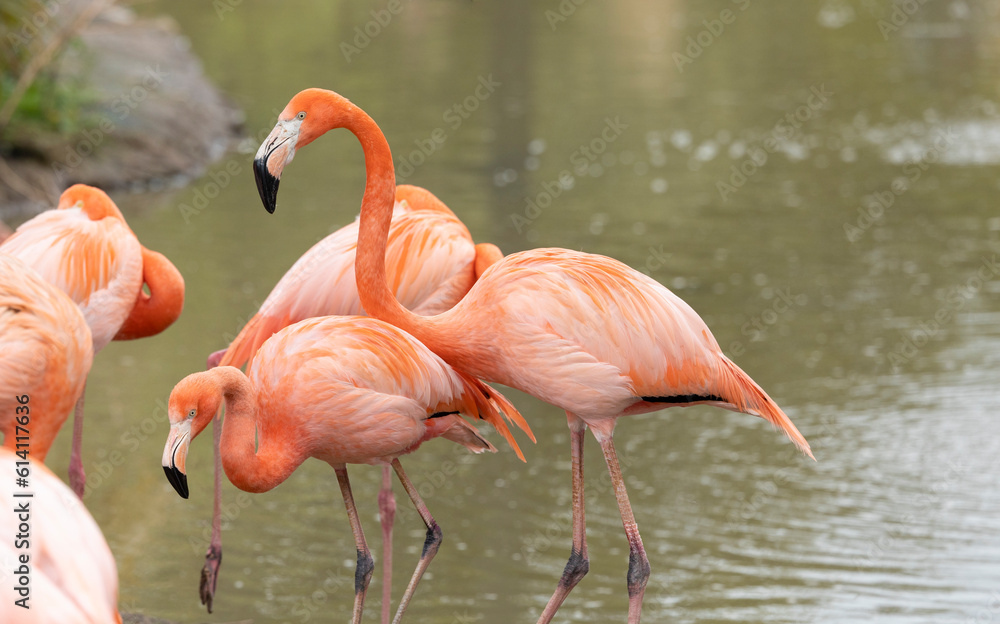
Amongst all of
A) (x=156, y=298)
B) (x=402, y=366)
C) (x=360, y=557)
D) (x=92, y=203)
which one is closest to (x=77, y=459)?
(x=156, y=298)

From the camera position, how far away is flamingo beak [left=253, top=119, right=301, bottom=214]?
3.40m

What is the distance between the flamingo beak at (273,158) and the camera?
340 cm

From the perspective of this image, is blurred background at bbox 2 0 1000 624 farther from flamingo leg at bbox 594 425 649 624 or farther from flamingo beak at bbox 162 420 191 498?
flamingo beak at bbox 162 420 191 498

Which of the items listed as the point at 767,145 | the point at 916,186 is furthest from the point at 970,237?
the point at 767,145

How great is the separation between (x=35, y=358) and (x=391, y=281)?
1.47 meters

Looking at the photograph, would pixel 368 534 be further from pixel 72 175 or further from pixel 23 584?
pixel 72 175

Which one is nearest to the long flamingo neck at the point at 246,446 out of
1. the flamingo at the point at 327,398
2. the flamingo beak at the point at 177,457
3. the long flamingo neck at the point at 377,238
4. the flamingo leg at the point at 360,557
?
the flamingo at the point at 327,398

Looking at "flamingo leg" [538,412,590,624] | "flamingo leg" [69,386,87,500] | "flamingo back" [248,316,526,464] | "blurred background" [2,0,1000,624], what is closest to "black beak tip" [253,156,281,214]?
"flamingo back" [248,316,526,464]

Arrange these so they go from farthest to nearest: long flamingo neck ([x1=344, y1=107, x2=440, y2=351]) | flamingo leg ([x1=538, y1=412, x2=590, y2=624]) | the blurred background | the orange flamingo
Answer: the blurred background < the orange flamingo < flamingo leg ([x1=538, y1=412, x2=590, y2=624]) < long flamingo neck ([x1=344, y1=107, x2=440, y2=351])

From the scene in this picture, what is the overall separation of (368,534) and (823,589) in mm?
1872

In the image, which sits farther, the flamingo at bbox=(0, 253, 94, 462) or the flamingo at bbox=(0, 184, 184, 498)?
the flamingo at bbox=(0, 184, 184, 498)

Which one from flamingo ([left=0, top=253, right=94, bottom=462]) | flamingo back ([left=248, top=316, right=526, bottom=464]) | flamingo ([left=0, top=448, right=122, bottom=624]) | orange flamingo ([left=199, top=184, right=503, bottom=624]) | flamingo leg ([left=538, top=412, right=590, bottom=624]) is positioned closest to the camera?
flamingo ([left=0, top=448, right=122, bottom=624])

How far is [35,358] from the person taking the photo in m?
3.14

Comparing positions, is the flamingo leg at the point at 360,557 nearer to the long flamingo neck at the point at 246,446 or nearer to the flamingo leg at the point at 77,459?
the long flamingo neck at the point at 246,446
